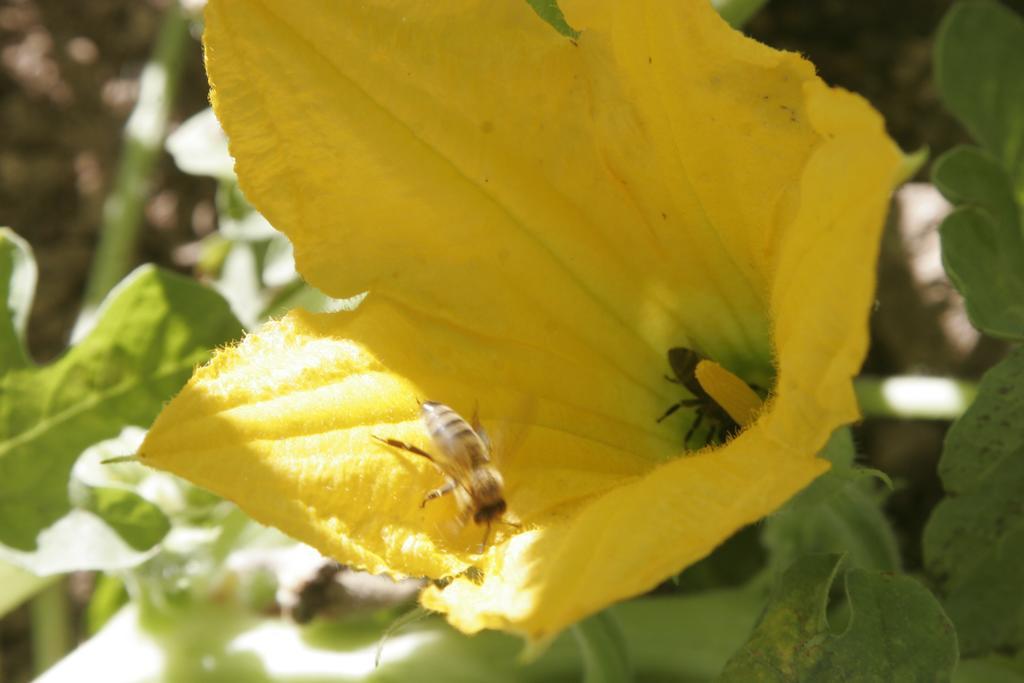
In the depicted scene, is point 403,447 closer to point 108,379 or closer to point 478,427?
point 478,427

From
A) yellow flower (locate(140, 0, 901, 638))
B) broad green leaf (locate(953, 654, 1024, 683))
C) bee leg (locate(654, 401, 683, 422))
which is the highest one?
yellow flower (locate(140, 0, 901, 638))

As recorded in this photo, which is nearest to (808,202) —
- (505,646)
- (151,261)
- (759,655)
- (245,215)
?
(759,655)

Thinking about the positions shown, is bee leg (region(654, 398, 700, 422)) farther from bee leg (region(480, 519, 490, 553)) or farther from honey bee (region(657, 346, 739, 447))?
bee leg (region(480, 519, 490, 553))

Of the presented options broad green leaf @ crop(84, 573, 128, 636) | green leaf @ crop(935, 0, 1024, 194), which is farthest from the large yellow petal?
broad green leaf @ crop(84, 573, 128, 636)

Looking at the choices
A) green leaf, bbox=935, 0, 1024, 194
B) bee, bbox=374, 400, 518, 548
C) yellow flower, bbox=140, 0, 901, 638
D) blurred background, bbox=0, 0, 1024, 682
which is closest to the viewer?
yellow flower, bbox=140, 0, 901, 638

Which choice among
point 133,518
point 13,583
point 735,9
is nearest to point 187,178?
point 13,583

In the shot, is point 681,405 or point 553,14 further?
point 681,405
